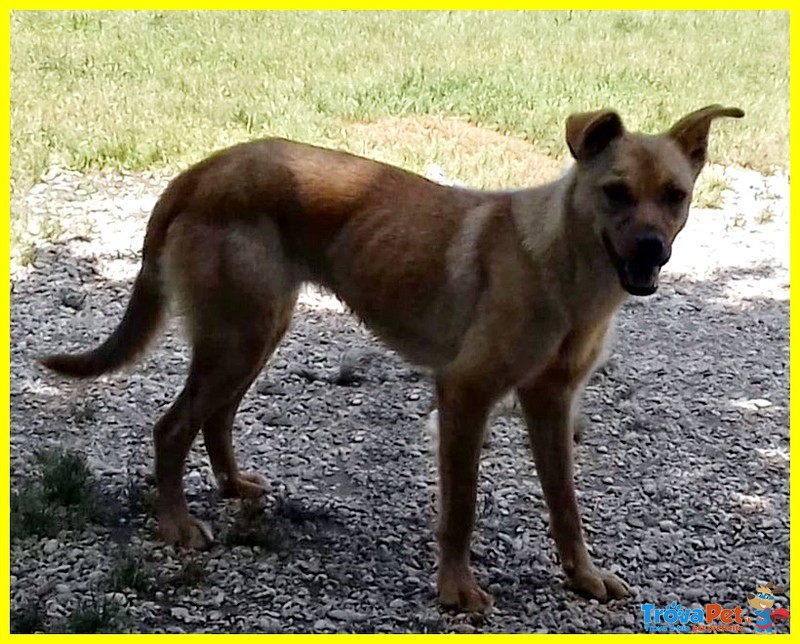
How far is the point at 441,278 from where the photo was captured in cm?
461

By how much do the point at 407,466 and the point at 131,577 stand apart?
5.32ft

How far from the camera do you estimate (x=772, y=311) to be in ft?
26.5

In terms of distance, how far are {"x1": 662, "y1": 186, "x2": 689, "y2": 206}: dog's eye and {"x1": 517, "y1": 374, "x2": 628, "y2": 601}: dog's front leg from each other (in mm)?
887

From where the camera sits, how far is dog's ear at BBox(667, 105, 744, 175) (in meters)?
4.32

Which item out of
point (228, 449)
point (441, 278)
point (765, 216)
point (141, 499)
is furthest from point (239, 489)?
point (765, 216)

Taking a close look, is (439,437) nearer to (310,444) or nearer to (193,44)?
(310,444)

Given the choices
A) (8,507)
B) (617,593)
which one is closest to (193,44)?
(8,507)

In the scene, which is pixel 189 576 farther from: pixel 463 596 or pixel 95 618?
pixel 463 596

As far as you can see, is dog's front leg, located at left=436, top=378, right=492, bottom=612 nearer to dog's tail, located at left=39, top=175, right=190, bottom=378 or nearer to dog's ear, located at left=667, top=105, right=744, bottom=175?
dog's ear, located at left=667, top=105, right=744, bottom=175

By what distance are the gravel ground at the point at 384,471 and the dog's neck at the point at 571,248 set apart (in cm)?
126

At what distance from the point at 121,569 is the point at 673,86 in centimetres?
889

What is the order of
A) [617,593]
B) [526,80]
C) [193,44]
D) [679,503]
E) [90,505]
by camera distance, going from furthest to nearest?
[193,44] < [526,80] < [679,503] < [90,505] < [617,593]

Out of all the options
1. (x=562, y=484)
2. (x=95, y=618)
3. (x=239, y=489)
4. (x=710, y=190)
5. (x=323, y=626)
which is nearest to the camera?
(x=95, y=618)

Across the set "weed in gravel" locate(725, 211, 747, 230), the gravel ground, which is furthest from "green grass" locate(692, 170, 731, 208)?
the gravel ground
